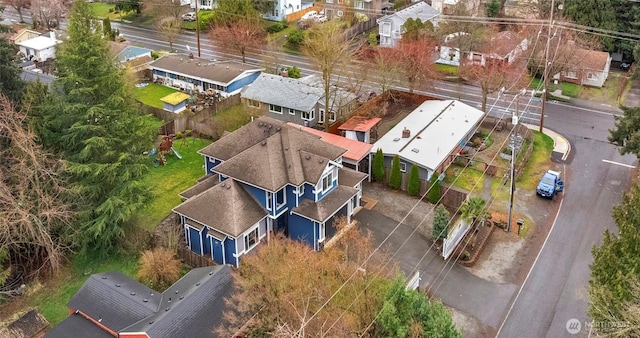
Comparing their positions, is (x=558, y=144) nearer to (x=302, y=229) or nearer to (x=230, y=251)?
(x=302, y=229)

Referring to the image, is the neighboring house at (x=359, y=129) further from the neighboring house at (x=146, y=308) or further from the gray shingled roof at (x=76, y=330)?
the gray shingled roof at (x=76, y=330)

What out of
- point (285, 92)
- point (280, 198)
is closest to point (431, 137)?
point (285, 92)

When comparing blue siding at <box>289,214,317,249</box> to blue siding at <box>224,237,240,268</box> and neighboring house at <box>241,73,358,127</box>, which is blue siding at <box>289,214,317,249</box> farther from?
neighboring house at <box>241,73,358,127</box>

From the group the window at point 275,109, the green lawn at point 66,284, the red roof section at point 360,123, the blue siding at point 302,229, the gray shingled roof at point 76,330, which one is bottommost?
the green lawn at point 66,284

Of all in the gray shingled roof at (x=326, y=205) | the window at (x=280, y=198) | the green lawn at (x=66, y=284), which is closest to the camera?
the green lawn at (x=66, y=284)

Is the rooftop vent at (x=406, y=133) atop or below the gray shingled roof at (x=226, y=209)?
atop

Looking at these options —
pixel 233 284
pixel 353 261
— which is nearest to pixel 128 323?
pixel 233 284

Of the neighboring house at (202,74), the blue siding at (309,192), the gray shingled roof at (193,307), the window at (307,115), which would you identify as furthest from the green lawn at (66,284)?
the neighboring house at (202,74)
